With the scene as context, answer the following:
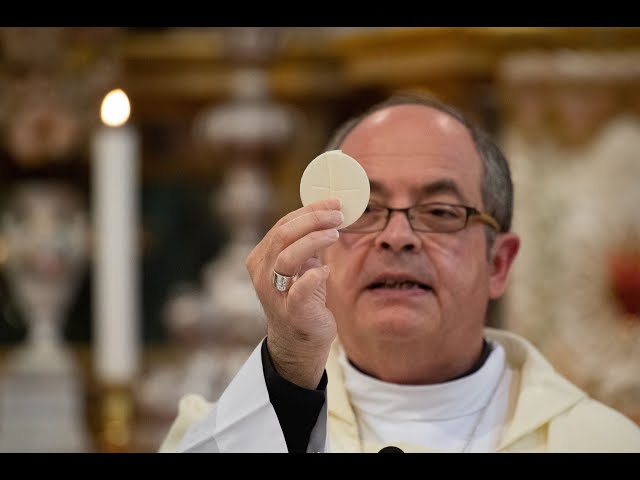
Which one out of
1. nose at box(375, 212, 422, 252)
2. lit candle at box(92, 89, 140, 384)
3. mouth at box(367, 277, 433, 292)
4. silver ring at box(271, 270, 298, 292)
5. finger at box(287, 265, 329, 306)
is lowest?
finger at box(287, 265, 329, 306)

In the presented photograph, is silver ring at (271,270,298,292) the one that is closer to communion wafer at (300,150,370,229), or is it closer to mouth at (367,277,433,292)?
communion wafer at (300,150,370,229)

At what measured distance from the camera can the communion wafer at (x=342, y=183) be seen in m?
1.50

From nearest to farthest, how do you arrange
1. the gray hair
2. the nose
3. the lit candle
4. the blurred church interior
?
the nose < the gray hair < the lit candle < the blurred church interior

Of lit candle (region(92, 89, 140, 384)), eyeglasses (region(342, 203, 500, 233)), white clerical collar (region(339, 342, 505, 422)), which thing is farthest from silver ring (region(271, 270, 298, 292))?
lit candle (region(92, 89, 140, 384))

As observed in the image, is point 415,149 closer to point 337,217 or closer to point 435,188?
point 435,188

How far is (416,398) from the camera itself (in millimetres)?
1910

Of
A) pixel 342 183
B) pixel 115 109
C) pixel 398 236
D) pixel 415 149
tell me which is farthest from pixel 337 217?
pixel 115 109

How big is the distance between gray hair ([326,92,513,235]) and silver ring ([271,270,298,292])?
480 millimetres

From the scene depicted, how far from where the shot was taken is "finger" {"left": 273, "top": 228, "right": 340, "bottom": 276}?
1.45 metres

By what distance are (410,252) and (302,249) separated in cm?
34

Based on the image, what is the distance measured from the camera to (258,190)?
5016 mm
